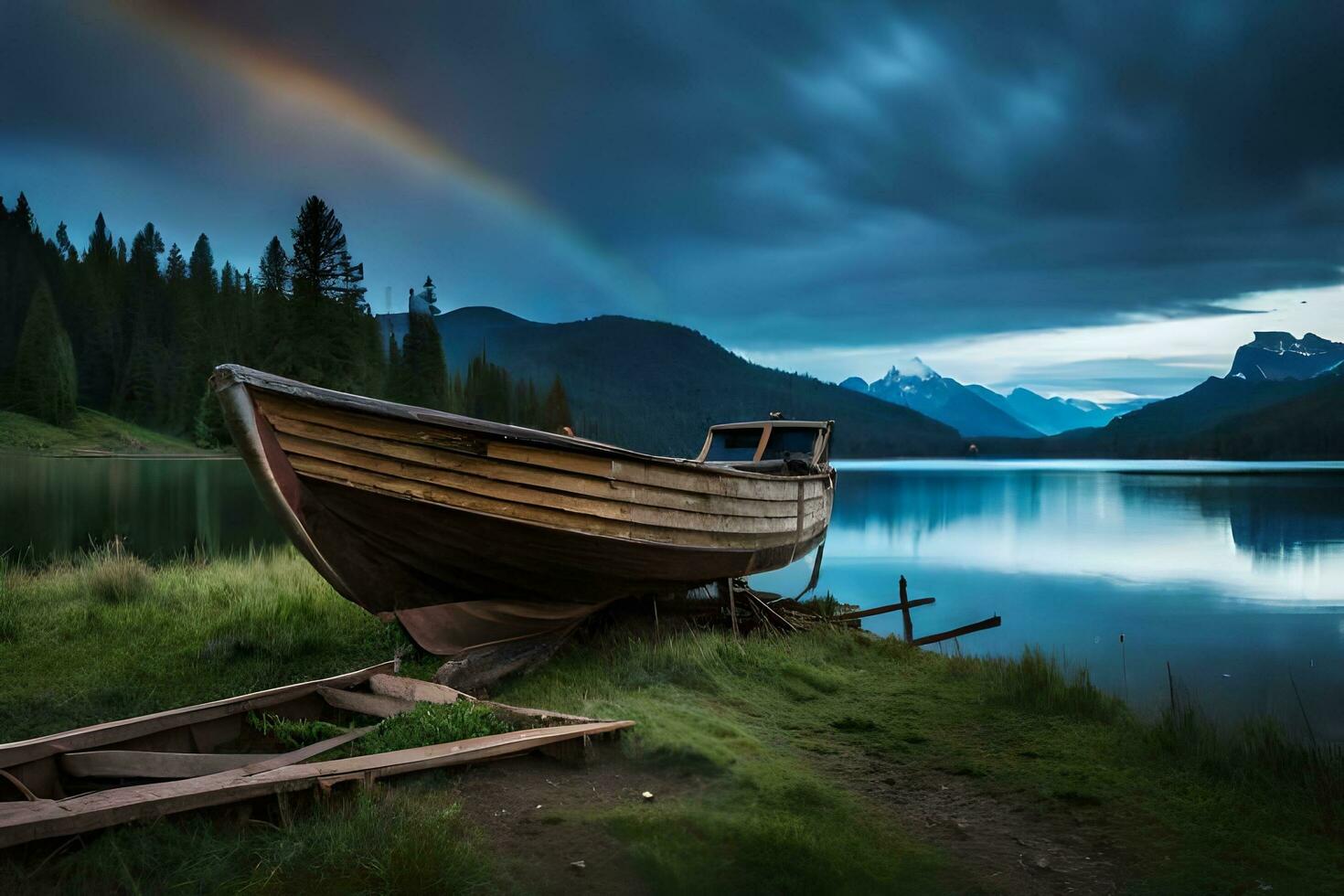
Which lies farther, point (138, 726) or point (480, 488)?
point (480, 488)

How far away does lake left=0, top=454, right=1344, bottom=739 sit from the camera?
14070mm

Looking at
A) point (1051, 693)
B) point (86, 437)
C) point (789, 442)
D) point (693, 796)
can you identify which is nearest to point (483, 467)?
point (693, 796)

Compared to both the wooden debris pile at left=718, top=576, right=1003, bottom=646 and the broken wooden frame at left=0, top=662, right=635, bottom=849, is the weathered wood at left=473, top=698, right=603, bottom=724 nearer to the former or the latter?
the broken wooden frame at left=0, top=662, right=635, bottom=849

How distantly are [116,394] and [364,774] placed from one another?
99314 mm

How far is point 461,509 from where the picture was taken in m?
7.00

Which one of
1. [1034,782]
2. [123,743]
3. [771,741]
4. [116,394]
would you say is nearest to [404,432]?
[123,743]

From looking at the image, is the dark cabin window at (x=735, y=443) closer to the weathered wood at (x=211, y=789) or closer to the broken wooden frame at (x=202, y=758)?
the broken wooden frame at (x=202, y=758)

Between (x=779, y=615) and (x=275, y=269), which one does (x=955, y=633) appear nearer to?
(x=779, y=615)

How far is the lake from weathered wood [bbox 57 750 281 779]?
862 centimetres

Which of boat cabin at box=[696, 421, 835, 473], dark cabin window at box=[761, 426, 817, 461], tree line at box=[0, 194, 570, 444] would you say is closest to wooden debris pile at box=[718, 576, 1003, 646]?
boat cabin at box=[696, 421, 835, 473]

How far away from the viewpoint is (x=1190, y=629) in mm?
17656

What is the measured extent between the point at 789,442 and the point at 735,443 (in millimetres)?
1026

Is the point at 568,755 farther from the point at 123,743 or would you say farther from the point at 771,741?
the point at 123,743

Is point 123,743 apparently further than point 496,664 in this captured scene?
No
